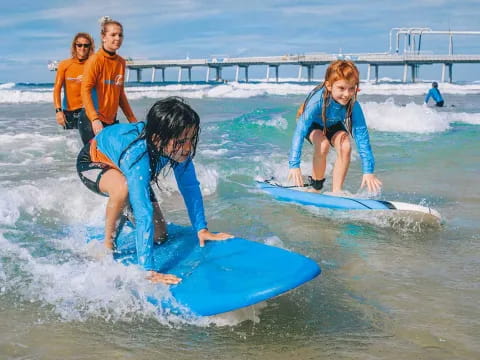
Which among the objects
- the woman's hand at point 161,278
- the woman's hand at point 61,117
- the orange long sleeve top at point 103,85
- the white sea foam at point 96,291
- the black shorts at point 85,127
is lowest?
the white sea foam at point 96,291

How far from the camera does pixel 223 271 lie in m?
3.24

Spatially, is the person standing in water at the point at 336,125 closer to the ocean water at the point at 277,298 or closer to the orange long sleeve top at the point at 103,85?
the ocean water at the point at 277,298

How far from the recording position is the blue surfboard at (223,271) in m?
2.94

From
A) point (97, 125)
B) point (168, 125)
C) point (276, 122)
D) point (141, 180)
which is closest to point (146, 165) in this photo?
point (141, 180)

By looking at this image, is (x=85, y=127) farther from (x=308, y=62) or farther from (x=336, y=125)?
(x=308, y=62)

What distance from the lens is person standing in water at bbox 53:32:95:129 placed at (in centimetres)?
593

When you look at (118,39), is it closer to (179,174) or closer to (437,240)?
(179,174)

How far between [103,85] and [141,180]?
7.29ft

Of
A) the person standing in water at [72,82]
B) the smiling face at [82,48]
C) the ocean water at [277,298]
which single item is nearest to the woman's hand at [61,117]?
the person standing in water at [72,82]

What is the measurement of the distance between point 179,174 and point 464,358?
6.31ft

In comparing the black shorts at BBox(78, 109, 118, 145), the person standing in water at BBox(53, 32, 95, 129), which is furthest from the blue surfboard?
the person standing in water at BBox(53, 32, 95, 129)

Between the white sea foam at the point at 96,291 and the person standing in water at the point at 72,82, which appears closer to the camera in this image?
the white sea foam at the point at 96,291

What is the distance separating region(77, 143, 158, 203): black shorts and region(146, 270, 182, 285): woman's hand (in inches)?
25.4

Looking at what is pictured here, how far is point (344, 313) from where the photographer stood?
3.32 m
